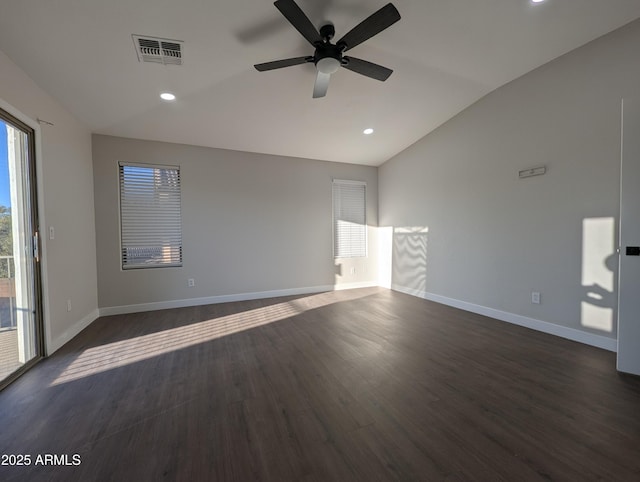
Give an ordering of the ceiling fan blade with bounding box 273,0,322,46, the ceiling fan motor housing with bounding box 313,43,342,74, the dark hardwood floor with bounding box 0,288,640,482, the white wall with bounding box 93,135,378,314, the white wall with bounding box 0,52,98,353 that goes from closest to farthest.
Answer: the dark hardwood floor with bounding box 0,288,640,482 → the ceiling fan blade with bounding box 273,0,322,46 → the ceiling fan motor housing with bounding box 313,43,342,74 → the white wall with bounding box 0,52,98,353 → the white wall with bounding box 93,135,378,314

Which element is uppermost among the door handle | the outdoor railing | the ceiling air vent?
the ceiling air vent

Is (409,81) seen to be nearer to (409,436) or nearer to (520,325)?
(520,325)

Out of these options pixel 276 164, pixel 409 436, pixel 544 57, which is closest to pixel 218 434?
pixel 409 436

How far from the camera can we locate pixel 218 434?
1.62 metres

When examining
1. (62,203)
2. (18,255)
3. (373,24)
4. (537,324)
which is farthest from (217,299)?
(537,324)

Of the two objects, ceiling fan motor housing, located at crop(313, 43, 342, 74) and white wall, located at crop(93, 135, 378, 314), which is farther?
white wall, located at crop(93, 135, 378, 314)

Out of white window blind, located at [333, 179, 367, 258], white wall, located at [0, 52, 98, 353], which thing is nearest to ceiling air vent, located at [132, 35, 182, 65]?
white wall, located at [0, 52, 98, 353]

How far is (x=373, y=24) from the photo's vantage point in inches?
80.0

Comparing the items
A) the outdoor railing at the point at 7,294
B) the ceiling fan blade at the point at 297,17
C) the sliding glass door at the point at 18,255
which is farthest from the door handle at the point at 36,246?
the ceiling fan blade at the point at 297,17

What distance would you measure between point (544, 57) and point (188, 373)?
15.9ft

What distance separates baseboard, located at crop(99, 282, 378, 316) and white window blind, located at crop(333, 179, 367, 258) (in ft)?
2.26

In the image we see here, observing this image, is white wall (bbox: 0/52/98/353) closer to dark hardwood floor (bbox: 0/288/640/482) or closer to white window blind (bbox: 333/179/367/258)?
dark hardwood floor (bbox: 0/288/640/482)

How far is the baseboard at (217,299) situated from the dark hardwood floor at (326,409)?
88cm

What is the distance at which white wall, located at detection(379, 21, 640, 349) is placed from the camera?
269 cm
